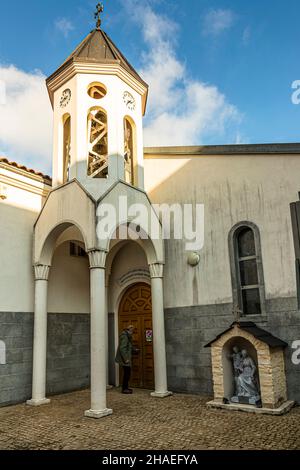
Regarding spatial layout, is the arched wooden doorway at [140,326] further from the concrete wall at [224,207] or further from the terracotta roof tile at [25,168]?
the terracotta roof tile at [25,168]

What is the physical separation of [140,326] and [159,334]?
4.99ft

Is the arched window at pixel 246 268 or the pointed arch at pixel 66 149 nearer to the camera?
the arched window at pixel 246 268

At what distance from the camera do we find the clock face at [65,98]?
9.24 meters

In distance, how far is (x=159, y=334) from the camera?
8953mm

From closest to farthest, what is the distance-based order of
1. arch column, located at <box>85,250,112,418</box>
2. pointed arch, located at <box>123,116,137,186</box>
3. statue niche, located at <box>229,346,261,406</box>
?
arch column, located at <box>85,250,112,418</box> < statue niche, located at <box>229,346,261,406</box> < pointed arch, located at <box>123,116,137,186</box>

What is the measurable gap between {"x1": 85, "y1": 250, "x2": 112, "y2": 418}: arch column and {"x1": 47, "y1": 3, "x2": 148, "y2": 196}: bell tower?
5.59 ft

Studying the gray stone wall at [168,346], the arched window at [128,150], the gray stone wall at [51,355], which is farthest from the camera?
the arched window at [128,150]

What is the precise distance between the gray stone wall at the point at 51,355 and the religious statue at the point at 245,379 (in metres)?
4.40

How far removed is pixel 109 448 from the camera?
5262 millimetres

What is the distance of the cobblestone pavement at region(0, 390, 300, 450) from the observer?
5367 millimetres

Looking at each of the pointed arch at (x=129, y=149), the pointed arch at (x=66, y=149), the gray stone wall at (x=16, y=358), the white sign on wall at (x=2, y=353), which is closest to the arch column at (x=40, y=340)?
the gray stone wall at (x=16, y=358)

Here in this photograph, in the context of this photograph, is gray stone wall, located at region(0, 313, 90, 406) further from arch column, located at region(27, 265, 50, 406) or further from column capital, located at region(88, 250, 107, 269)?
column capital, located at region(88, 250, 107, 269)

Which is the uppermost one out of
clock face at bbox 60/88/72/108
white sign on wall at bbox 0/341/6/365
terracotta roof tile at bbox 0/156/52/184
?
clock face at bbox 60/88/72/108

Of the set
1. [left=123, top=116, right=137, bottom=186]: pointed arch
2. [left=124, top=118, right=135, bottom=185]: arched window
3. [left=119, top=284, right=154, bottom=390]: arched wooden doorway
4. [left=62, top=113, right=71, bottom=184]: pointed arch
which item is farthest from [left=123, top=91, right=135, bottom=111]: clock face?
[left=119, top=284, right=154, bottom=390]: arched wooden doorway
